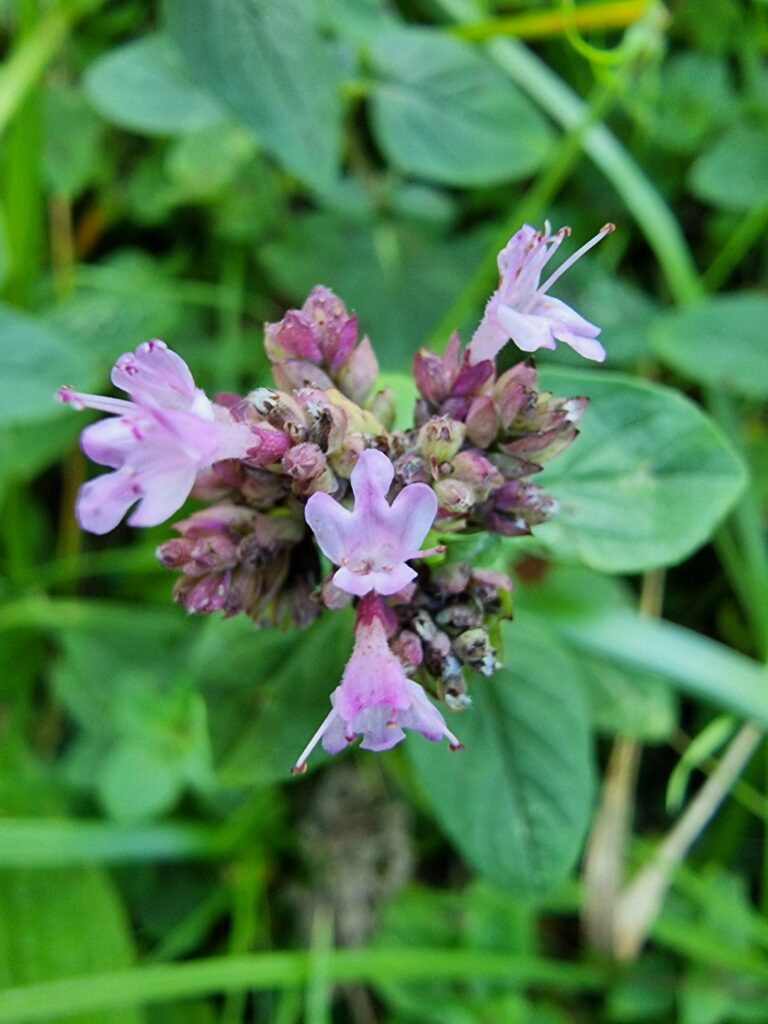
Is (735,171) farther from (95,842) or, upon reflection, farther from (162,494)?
(95,842)

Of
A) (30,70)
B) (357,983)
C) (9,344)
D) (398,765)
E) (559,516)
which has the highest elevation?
(30,70)

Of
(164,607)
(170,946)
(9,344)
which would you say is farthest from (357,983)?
(9,344)

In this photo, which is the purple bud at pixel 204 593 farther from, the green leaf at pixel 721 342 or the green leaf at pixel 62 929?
the green leaf at pixel 721 342

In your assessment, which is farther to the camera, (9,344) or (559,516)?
(9,344)

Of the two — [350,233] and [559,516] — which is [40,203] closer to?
[350,233]

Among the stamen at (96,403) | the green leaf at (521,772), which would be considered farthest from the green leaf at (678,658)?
the stamen at (96,403)

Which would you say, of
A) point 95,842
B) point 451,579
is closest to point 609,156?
point 451,579

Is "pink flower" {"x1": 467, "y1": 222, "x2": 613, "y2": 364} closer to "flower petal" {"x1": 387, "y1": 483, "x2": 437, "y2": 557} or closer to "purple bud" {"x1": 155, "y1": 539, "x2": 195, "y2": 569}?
"flower petal" {"x1": 387, "y1": 483, "x2": 437, "y2": 557}
